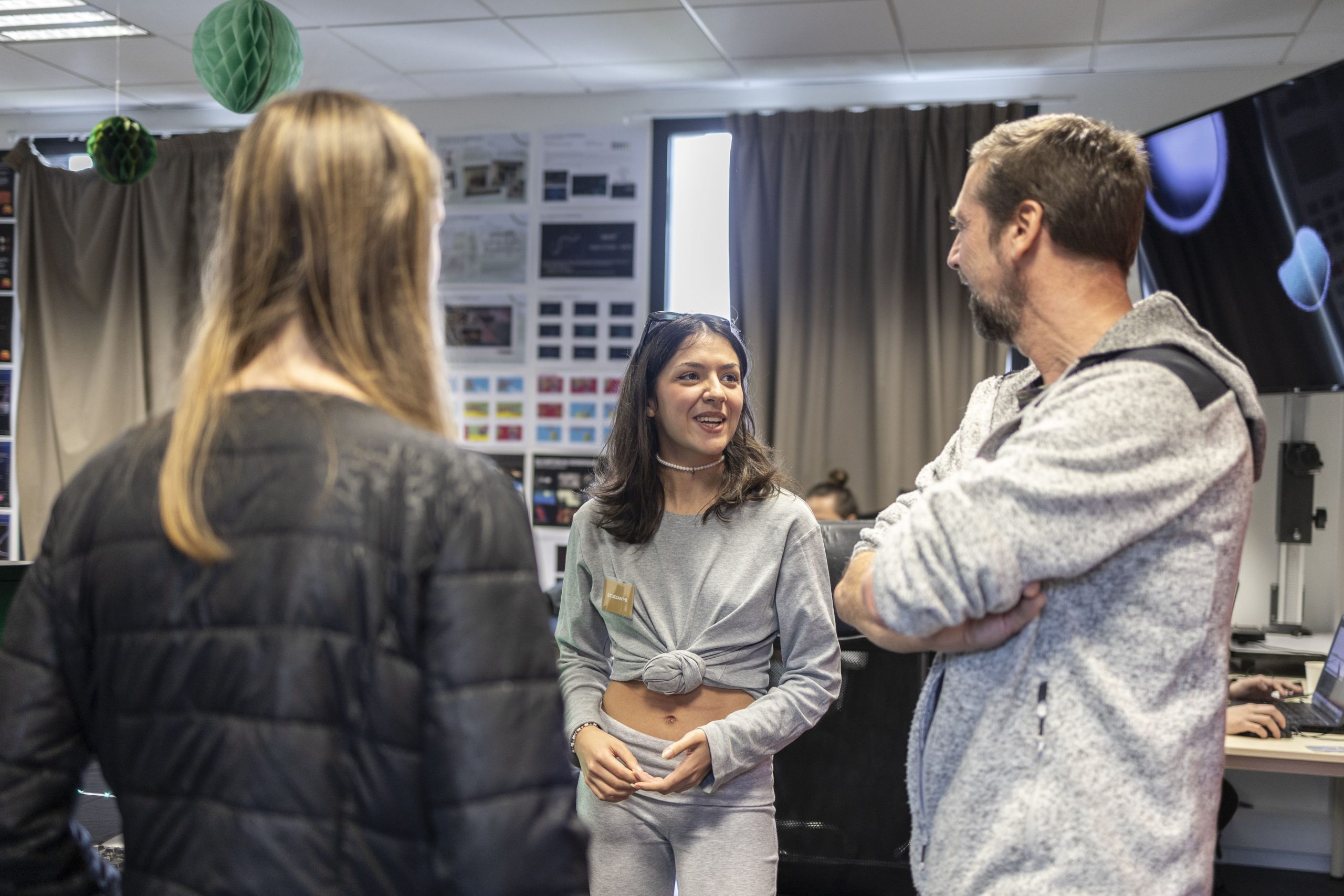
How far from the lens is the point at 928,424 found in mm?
4387

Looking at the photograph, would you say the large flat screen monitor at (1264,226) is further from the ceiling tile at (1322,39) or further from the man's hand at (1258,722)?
the man's hand at (1258,722)

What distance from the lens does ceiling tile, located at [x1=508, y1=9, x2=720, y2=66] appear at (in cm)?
383

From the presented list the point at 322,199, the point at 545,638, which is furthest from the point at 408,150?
the point at 545,638

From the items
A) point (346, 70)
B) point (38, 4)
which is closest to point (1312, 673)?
point (346, 70)

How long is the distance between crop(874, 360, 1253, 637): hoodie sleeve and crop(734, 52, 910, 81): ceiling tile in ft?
10.8

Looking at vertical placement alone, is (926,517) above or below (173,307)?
below

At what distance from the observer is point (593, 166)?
4.78 m

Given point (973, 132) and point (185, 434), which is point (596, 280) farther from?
point (185, 434)

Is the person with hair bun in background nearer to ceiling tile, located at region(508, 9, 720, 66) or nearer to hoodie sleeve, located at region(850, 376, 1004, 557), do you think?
ceiling tile, located at region(508, 9, 720, 66)

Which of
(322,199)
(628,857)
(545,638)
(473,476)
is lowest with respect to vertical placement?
(628,857)

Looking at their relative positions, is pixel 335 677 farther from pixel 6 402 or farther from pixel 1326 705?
pixel 6 402

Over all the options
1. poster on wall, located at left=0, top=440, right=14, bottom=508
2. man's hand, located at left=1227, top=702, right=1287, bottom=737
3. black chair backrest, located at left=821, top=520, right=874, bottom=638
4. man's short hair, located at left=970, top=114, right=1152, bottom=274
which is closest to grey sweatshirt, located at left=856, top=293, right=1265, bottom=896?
man's short hair, located at left=970, top=114, right=1152, bottom=274

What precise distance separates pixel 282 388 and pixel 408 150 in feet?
0.76

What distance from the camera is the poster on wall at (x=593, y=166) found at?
4.76 metres
